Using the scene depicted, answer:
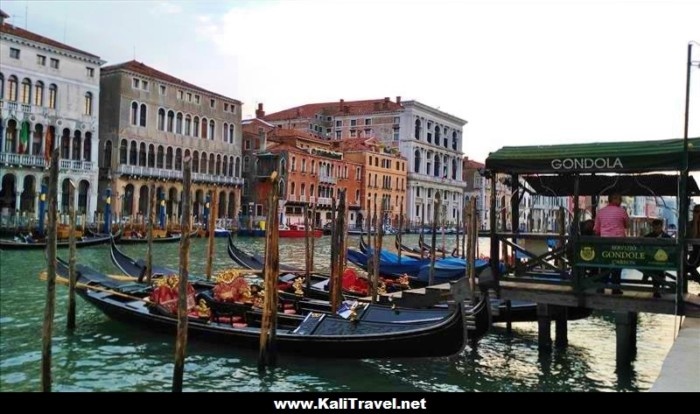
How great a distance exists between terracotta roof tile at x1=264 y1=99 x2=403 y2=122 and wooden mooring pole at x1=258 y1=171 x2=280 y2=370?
3552 cm

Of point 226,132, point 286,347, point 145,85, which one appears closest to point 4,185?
point 145,85

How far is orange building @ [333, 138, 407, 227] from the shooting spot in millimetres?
34688

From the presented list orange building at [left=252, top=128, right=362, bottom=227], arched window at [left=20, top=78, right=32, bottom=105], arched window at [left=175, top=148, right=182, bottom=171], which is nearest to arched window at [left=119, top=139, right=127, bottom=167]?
arched window at [left=175, top=148, right=182, bottom=171]

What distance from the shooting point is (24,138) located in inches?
770

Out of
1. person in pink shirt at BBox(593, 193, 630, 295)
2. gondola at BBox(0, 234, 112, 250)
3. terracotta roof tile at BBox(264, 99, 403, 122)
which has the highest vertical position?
terracotta roof tile at BBox(264, 99, 403, 122)

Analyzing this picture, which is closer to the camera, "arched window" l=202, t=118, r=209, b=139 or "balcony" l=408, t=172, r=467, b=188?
"arched window" l=202, t=118, r=209, b=139

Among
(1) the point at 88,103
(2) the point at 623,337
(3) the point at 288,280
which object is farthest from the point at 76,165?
(2) the point at 623,337

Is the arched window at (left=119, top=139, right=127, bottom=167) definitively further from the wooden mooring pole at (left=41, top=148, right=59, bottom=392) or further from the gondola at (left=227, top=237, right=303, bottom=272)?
the wooden mooring pole at (left=41, top=148, right=59, bottom=392)

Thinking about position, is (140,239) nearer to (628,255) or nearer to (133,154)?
(133,154)

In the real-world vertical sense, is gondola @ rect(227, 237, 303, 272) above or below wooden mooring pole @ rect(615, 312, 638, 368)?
above

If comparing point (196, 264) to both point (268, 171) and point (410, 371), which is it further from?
point (268, 171)

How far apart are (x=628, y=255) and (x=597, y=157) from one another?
77cm

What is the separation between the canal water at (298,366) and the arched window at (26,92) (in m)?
15.3

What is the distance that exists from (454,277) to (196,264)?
670cm
